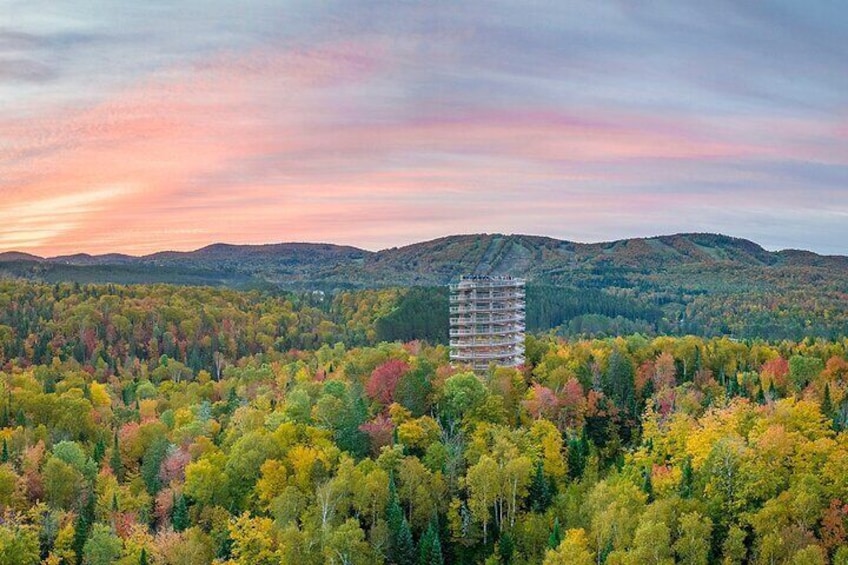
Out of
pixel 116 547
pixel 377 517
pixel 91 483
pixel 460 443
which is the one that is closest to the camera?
pixel 116 547

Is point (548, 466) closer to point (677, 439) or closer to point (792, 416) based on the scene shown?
point (677, 439)

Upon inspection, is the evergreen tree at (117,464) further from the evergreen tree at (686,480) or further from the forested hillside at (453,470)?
the evergreen tree at (686,480)

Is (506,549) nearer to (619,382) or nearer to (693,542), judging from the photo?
(693,542)

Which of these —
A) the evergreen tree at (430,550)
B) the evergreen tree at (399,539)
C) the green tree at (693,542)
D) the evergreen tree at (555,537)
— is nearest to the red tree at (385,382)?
the evergreen tree at (399,539)

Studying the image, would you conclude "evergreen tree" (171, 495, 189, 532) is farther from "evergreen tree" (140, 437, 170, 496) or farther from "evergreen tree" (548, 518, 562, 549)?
"evergreen tree" (548, 518, 562, 549)

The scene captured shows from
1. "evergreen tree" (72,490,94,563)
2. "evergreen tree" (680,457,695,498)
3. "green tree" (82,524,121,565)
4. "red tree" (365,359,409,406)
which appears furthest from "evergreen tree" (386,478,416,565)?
"evergreen tree" (72,490,94,563)

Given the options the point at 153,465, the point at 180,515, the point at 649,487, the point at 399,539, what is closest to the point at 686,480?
the point at 649,487

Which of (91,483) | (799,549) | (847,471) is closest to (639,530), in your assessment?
(799,549)
